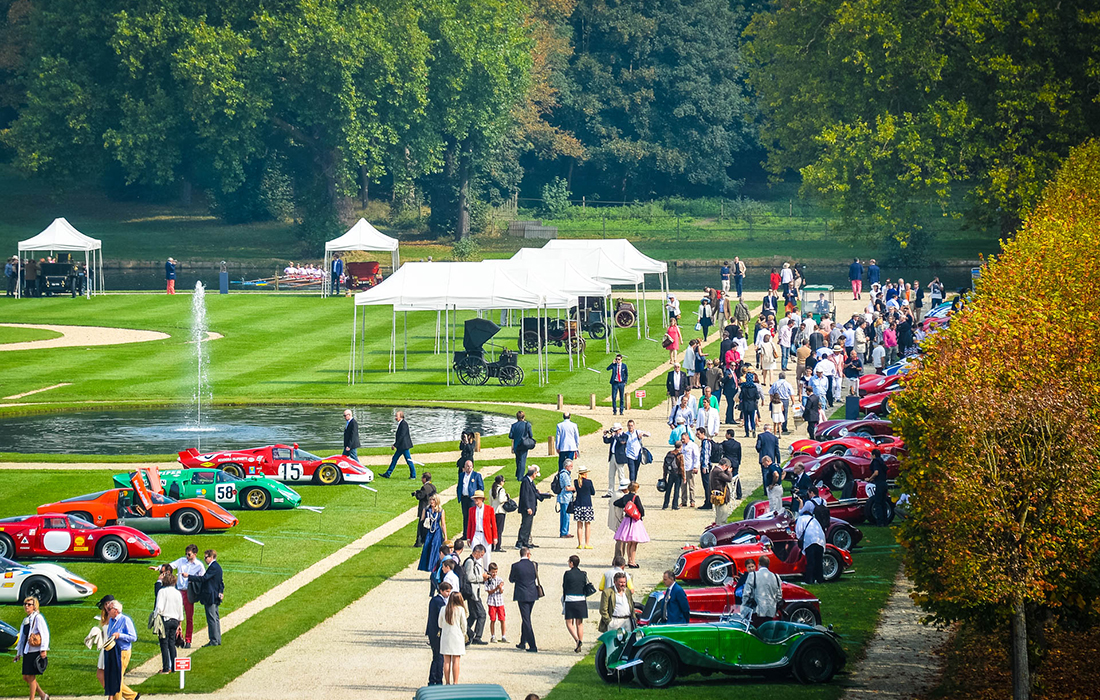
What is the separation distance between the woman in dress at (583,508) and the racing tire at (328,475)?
769 cm

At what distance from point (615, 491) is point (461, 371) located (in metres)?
18.3

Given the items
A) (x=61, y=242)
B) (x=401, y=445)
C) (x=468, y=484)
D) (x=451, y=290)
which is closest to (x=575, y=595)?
(x=468, y=484)

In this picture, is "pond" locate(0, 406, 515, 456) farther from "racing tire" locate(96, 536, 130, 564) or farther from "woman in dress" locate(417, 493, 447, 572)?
"woman in dress" locate(417, 493, 447, 572)

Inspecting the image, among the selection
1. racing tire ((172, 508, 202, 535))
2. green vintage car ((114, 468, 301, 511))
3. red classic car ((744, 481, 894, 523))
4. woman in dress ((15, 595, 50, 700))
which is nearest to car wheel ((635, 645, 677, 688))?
woman in dress ((15, 595, 50, 700))

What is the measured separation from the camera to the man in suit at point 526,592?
822 inches

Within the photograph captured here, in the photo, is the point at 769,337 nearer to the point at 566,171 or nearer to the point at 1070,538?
the point at 1070,538

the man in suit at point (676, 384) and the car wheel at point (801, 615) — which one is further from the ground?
the man in suit at point (676, 384)

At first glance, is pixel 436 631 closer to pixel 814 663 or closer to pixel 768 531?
pixel 814 663

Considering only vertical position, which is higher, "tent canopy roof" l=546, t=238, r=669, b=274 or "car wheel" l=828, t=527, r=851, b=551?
"tent canopy roof" l=546, t=238, r=669, b=274

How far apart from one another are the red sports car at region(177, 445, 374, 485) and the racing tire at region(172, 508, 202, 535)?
255 centimetres

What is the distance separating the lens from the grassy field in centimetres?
1908

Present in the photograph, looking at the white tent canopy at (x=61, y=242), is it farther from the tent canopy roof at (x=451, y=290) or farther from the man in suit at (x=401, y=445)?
the man in suit at (x=401, y=445)

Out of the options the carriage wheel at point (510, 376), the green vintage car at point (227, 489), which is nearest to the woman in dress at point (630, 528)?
the green vintage car at point (227, 489)

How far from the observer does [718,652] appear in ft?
64.0
